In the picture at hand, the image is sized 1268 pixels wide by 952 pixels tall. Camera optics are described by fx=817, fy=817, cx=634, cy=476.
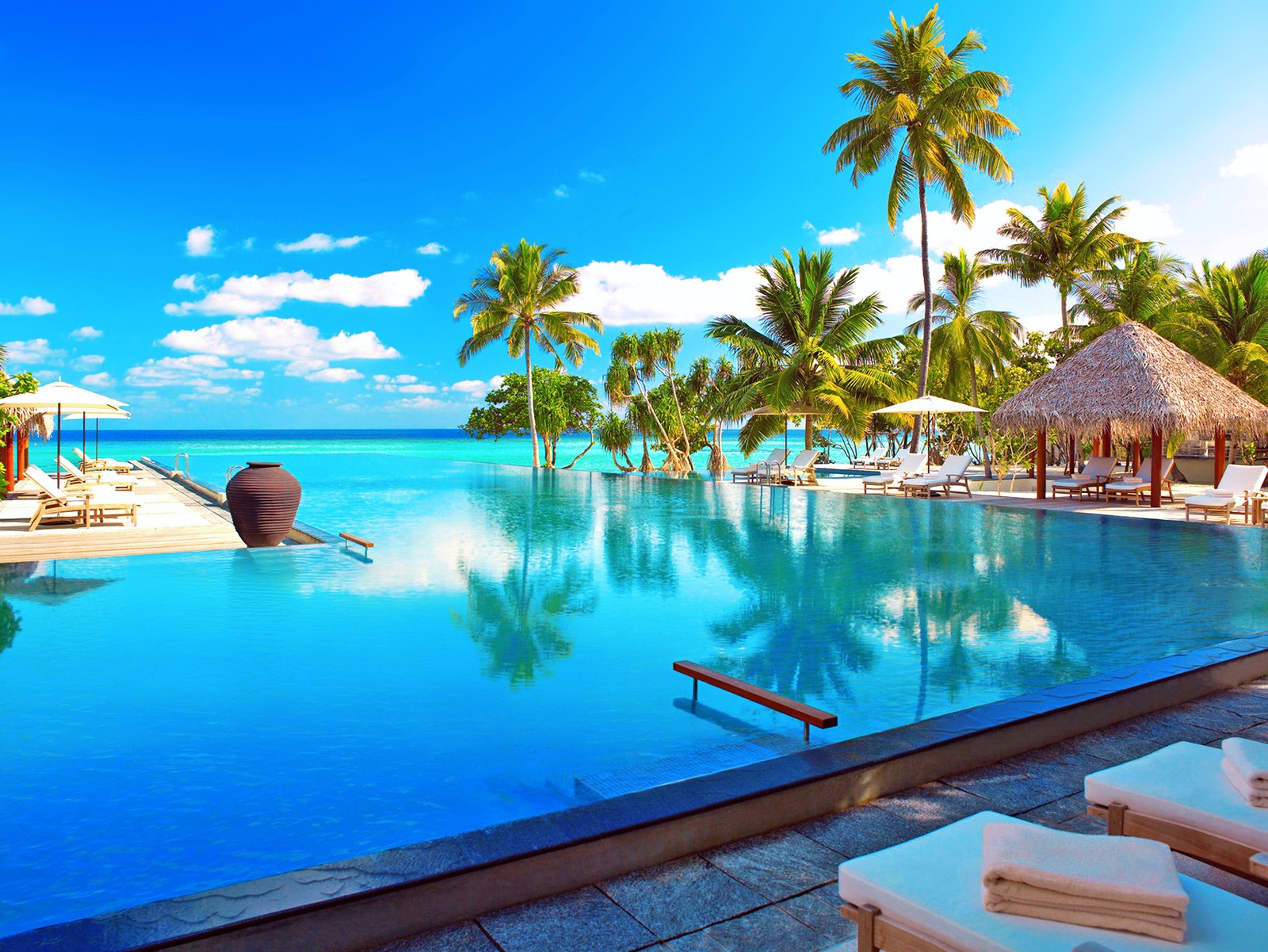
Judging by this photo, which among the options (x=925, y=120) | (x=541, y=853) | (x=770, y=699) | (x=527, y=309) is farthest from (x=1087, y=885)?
(x=527, y=309)

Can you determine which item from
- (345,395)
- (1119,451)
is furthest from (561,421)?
(345,395)

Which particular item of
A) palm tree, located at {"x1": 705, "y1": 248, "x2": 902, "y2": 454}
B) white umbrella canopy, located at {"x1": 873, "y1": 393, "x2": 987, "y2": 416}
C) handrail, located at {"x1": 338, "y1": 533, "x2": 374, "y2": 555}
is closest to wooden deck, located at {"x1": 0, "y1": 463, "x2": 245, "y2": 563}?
handrail, located at {"x1": 338, "y1": 533, "x2": 374, "y2": 555}

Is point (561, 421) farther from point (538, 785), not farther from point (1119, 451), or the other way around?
point (538, 785)

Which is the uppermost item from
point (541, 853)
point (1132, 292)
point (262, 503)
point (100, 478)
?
point (1132, 292)

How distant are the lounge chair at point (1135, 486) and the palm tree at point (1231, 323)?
214 inches

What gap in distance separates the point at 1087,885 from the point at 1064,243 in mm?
26006

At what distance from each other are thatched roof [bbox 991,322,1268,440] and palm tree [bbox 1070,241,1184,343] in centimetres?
648

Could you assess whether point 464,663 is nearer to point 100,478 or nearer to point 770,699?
point 770,699

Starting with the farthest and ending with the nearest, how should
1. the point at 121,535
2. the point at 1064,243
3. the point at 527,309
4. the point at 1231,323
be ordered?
the point at 527,309, the point at 1064,243, the point at 1231,323, the point at 121,535

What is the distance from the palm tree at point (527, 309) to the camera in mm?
25281

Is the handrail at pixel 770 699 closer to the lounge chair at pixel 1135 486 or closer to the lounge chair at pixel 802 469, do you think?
the lounge chair at pixel 1135 486

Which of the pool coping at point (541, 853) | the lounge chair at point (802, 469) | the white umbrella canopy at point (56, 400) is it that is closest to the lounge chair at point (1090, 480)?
the lounge chair at point (802, 469)

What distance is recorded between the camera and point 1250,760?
84.0 inches

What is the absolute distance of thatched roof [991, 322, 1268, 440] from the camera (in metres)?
13.7
